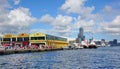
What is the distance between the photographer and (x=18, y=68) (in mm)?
56594

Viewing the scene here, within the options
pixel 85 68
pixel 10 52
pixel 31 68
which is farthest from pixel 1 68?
pixel 10 52

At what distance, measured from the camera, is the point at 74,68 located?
5728 cm

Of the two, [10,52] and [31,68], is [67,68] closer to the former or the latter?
[31,68]

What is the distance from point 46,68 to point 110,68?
12.8 meters

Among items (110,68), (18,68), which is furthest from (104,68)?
(18,68)

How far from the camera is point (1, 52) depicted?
4705 inches

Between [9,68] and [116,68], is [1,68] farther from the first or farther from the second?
[116,68]

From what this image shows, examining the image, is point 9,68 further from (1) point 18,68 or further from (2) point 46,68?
(2) point 46,68

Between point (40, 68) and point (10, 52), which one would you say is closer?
point (40, 68)

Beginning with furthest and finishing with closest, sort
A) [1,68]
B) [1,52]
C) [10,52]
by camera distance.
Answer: [10,52]
[1,52]
[1,68]

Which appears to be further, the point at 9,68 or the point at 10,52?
the point at 10,52

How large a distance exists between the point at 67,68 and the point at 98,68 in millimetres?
6166

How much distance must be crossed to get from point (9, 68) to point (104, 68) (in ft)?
61.5

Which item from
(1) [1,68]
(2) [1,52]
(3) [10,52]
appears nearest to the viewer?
(1) [1,68]
